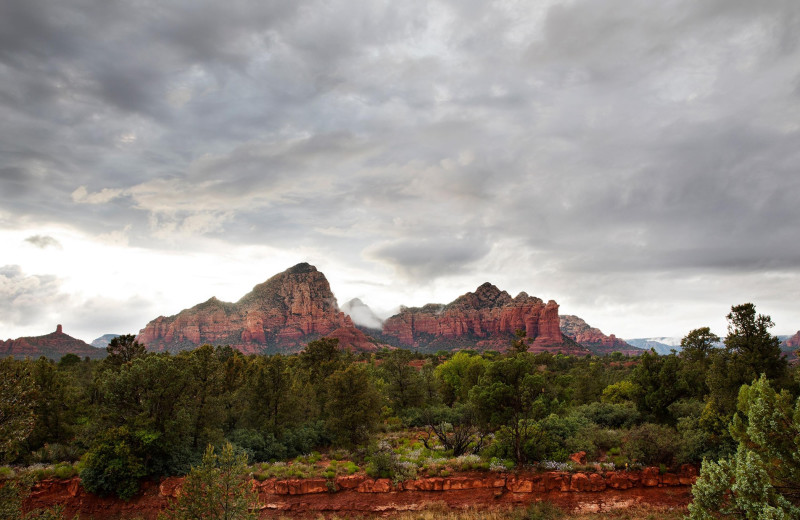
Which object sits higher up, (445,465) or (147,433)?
(147,433)

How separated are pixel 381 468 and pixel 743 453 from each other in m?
17.9

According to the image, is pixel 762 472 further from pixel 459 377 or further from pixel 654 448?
pixel 459 377

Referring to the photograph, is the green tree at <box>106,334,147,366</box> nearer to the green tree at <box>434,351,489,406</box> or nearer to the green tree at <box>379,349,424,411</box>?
the green tree at <box>379,349,424,411</box>

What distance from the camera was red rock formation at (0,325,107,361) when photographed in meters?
151

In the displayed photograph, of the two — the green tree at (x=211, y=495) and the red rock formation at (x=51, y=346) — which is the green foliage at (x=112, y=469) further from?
the red rock formation at (x=51, y=346)

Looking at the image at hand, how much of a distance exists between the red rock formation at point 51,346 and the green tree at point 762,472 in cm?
18720

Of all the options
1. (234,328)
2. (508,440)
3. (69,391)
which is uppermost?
(234,328)

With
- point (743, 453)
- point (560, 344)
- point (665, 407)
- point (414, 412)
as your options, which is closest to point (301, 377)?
point (414, 412)

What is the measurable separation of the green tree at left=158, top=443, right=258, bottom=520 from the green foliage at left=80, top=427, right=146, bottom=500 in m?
14.2

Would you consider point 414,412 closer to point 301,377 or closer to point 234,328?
point 301,377

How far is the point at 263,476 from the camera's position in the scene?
75.2ft

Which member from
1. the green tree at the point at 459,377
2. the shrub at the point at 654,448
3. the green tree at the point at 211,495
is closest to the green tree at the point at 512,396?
the shrub at the point at 654,448

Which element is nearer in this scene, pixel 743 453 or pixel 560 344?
pixel 743 453

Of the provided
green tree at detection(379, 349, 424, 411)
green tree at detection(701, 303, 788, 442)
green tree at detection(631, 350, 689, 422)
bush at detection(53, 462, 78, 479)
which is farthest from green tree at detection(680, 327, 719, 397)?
bush at detection(53, 462, 78, 479)
